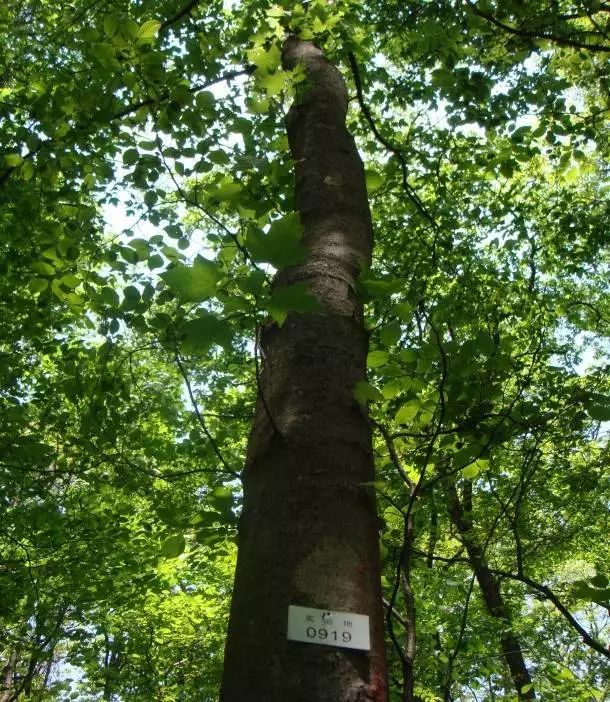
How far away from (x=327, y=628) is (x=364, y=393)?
1.82 feet

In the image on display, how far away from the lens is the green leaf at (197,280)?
100 centimetres

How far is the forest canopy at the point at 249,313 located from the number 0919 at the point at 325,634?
48 cm

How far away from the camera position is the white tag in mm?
956

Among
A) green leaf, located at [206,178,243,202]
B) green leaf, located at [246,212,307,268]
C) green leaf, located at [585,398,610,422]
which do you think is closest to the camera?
green leaf, located at [246,212,307,268]

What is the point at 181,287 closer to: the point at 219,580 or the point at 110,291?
the point at 110,291

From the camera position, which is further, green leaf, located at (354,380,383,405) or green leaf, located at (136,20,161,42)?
green leaf, located at (136,20,161,42)

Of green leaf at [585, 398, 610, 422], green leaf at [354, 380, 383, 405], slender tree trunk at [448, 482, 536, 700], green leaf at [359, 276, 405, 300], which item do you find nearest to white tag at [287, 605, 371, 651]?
green leaf at [354, 380, 383, 405]

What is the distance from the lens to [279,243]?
0.89 metres

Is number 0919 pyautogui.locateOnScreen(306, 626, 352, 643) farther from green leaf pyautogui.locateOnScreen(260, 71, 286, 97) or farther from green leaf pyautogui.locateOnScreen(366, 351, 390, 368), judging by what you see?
green leaf pyautogui.locateOnScreen(260, 71, 286, 97)

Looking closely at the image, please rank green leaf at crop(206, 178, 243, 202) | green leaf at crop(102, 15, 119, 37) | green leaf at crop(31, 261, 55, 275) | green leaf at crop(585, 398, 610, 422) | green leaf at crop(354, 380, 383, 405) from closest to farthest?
green leaf at crop(354, 380, 383, 405)
green leaf at crop(206, 178, 243, 202)
green leaf at crop(585, 398, 610, 422)
green leaf at crop(102, 15, 119, 37)
green leaf at crop(31, 261, 55, 275)

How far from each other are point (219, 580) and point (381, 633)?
8035mm

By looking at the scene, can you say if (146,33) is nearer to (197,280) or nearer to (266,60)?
(266,60)

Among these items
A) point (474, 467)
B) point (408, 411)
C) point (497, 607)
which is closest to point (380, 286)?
point (408, 411)

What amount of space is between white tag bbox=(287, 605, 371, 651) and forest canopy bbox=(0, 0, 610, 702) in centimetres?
45
